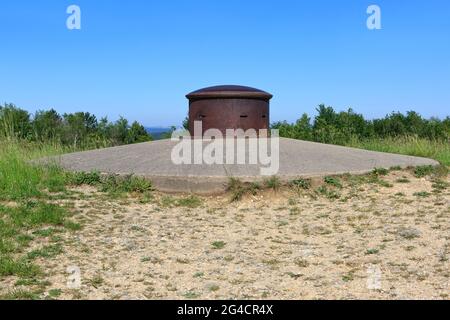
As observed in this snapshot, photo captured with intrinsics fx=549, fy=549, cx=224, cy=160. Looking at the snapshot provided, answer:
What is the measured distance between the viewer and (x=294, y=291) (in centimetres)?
372

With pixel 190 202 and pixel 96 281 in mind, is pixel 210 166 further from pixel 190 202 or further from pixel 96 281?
pixel 96 281

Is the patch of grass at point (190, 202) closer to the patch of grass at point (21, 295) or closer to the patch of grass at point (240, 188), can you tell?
the patch of grass at point (240, 188)

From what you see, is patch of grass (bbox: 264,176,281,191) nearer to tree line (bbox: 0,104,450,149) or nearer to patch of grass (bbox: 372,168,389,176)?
patch of grass (bbox: 372,168,389,176)

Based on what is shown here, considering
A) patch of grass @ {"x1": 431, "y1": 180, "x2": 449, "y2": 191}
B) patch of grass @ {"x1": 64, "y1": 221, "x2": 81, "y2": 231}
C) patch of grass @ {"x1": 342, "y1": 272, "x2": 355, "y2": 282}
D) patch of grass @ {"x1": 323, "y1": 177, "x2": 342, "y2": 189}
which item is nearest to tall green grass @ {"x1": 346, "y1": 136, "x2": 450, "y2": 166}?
patch of grass @ {"x1": 431, "y1": 180, "x2": 449, "y2": 191}

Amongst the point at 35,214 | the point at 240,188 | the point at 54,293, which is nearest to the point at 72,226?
the point at 35,214

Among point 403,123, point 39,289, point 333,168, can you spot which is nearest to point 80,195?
point 39,289

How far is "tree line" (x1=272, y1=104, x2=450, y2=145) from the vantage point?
588 inches

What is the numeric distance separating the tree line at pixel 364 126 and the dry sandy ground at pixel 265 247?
7.89 metres

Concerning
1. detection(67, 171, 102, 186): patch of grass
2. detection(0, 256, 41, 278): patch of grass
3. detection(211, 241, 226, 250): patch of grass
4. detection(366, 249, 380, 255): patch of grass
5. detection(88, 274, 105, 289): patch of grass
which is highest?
detection(67, 171, 102, 186): patch of grass

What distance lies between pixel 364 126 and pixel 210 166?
10727 mm

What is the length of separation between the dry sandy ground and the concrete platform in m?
0.27

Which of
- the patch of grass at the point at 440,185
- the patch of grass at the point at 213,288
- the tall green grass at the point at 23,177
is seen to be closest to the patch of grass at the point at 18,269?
the patch of grass at the point at 213,288

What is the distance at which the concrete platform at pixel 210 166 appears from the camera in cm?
677
